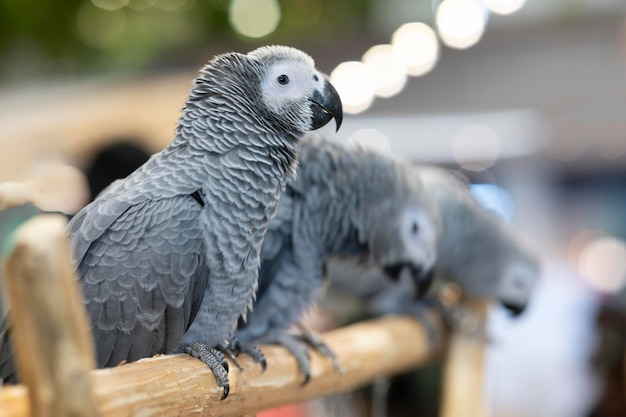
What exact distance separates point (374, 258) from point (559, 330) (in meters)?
1.55

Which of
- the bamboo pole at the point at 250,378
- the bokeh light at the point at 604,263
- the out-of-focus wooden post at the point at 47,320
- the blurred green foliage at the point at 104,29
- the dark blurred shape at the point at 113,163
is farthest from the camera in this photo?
the bokeh light at the point at 604,263

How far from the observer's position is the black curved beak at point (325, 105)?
67cm

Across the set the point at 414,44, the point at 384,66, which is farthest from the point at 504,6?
the point at 384,66

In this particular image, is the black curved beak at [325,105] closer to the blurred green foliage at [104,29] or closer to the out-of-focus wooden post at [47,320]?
the out-of-focus wooden post at [47,320]

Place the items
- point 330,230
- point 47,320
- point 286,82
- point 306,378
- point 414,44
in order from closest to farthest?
1. point 47,320
2. point 286,82
3. point 306,378
4. point 330,230
5. point 414,44

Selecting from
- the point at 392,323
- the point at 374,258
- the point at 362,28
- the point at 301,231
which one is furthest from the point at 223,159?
the point at 362,28

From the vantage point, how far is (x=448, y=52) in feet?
6.66

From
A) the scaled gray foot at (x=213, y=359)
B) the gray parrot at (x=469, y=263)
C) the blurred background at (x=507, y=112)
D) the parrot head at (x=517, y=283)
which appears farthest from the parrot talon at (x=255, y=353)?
the blurred background at (x=507, y=112)

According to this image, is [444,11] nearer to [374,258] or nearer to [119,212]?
[374,258]

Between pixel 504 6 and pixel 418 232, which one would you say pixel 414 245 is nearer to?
pixel 418 232

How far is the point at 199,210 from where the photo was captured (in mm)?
676

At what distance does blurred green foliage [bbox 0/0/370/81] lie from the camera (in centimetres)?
220

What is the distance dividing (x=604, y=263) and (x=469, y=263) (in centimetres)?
138

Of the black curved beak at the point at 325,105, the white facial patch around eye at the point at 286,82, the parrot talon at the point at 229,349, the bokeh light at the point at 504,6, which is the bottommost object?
the parrot talon at the point at 229,349
